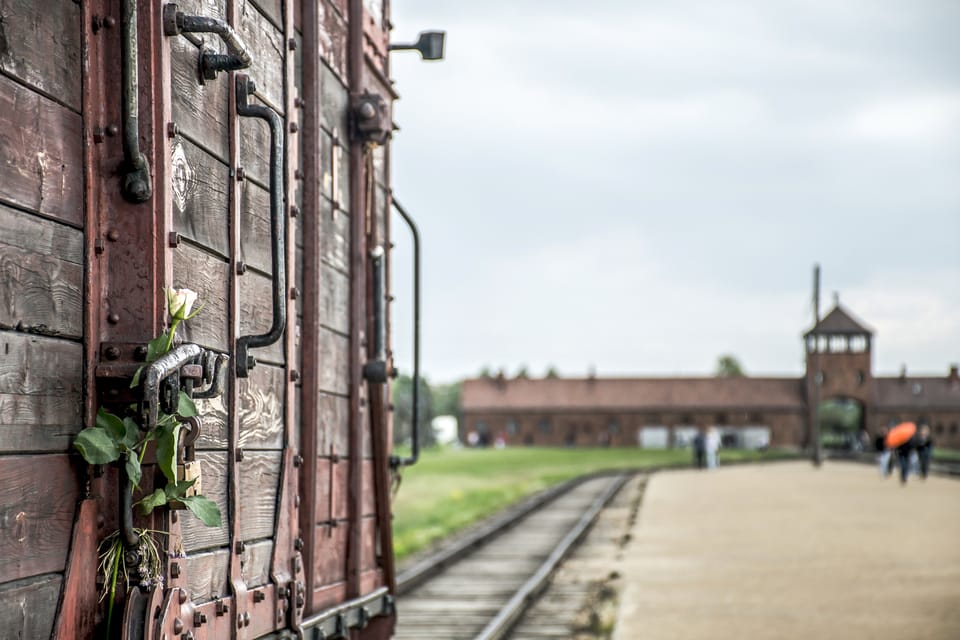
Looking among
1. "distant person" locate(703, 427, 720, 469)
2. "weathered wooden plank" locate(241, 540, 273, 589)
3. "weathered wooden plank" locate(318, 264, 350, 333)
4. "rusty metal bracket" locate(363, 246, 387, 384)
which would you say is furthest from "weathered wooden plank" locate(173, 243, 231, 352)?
"distant person" locate(703, 427, 720, 469)

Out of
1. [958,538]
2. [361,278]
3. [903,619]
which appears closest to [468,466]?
[958,538]

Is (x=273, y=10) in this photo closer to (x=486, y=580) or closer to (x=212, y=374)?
(x=212, y=374)

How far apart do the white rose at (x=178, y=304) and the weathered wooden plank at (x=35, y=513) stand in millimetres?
445

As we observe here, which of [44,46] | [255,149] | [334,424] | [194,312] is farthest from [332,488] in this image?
[44,46]

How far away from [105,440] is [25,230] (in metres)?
0.51

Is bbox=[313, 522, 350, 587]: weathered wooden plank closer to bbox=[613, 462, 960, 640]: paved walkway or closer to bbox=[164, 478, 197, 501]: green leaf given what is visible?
bbox=[164, 478, 197, 501]: green leaf

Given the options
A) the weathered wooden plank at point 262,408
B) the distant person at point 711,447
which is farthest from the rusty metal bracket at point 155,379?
the distant person at point 711,447

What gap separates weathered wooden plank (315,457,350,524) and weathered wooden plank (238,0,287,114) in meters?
1.42

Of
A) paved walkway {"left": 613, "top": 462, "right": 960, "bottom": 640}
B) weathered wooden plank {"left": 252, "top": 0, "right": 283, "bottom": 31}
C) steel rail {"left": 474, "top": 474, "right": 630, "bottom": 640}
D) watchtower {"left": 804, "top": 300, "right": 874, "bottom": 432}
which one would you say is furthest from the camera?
watchtower {"left": 804, "top": 300, "right": 874, "bottom": 432}

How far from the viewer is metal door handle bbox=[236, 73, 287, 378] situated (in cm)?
357

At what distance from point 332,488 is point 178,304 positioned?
6.66 ft

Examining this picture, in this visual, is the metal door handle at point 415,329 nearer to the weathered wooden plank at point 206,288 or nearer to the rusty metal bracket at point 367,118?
the rusty metal bracket at point 367,118

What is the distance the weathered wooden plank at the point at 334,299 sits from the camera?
4824 millimetres

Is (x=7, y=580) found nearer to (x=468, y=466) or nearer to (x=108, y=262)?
(x=108, y=262)
